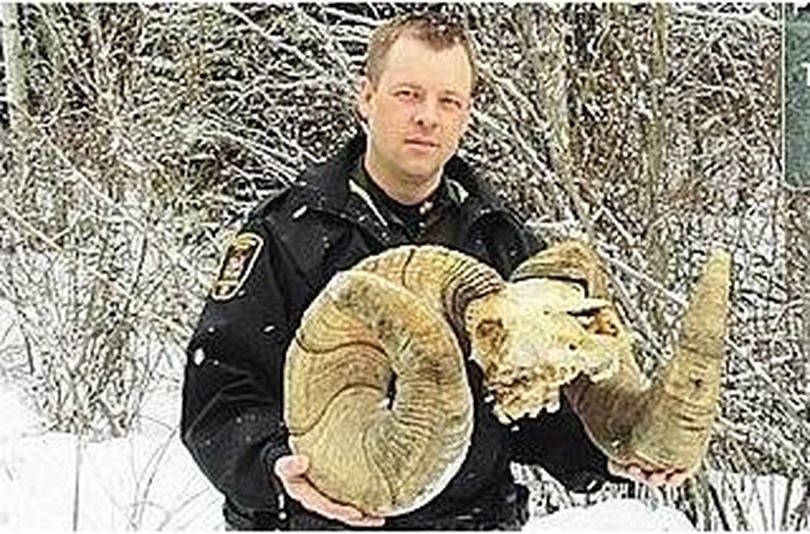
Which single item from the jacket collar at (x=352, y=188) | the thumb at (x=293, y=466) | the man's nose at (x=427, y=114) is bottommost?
the thumb at (x=293, y=466)

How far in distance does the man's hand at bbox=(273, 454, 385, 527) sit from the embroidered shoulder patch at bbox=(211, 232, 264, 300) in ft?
0.68

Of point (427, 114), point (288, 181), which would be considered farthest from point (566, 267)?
point (288, 181)

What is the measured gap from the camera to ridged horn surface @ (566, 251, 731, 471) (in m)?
1.47

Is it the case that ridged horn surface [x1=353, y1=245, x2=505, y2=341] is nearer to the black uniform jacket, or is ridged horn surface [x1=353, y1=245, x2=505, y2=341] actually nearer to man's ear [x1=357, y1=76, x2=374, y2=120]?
the black uniform jacket

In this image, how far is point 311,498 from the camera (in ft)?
4.94

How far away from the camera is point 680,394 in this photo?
5.00 ft

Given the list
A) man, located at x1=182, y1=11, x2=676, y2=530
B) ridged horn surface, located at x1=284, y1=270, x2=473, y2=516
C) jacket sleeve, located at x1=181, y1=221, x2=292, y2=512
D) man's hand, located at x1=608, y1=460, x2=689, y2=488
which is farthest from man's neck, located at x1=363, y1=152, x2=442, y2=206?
man's hand, located at x1=608, y1=460, x2=689, y2=488

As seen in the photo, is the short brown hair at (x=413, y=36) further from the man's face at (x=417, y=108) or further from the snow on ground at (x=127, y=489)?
the snow on ground at (x=127, y=489)

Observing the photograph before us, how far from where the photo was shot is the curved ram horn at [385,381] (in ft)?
4.70

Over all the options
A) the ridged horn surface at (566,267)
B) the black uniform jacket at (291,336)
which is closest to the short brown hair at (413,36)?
the black uniform jacket at (291,336)

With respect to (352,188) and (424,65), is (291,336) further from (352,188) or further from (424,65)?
(424,65)

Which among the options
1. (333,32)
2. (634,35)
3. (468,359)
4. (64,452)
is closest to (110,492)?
(64,452)

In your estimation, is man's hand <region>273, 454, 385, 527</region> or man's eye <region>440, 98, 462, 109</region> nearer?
man's hand <region>273, 454, 385, 527</region>

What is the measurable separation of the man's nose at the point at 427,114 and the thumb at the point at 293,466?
0.36 m
